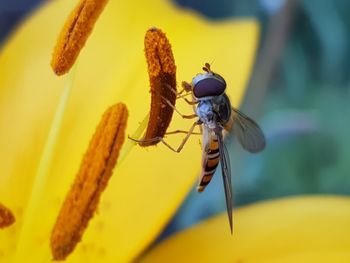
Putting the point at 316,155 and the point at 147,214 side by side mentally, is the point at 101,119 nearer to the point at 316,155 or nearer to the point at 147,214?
the point at 147,214

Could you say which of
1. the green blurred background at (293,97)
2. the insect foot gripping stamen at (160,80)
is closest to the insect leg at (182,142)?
the insect foot gripping stamen at (160,80)

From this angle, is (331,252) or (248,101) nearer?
(331,252)

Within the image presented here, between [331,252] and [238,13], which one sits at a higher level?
[238,13]

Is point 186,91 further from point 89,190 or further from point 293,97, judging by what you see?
point 293,97

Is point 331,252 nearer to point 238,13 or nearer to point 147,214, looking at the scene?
point 147,214

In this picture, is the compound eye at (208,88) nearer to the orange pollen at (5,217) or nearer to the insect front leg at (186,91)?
the insect front leg at (186,91)

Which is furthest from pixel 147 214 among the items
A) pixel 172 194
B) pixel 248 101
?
pixel 248 101
